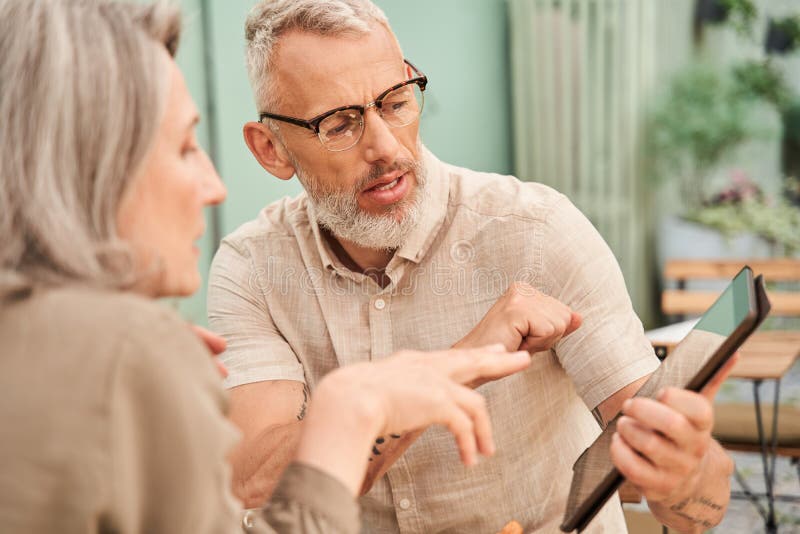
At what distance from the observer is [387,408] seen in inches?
36.4

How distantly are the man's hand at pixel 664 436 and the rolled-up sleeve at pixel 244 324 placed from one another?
0.78m

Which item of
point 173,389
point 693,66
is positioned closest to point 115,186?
point 173,389

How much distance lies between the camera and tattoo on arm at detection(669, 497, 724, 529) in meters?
1.27

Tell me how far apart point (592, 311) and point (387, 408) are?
2.44 ft

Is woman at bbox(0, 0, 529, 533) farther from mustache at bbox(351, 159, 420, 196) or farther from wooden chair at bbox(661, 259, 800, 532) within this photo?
wooden chair at bbox(661, 259, 800, 532)

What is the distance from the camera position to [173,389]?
0.73 meters

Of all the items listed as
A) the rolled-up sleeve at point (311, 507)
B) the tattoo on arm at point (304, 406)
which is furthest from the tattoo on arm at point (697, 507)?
the tattoo on arm at point (304, 406)

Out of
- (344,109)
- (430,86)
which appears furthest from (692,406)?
(430,86)

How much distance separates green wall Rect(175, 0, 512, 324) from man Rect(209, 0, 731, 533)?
2.05ft

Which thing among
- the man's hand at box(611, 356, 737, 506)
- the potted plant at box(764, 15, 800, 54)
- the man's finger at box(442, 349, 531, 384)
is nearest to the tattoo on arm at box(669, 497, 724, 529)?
the man's hand at box(611, 356, 737, 506)

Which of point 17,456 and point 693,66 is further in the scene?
point 693,66

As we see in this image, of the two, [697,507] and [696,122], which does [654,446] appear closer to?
[697,507]

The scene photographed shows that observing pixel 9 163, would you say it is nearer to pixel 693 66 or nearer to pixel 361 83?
pixel 361 83

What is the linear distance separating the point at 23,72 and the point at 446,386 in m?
0.53
